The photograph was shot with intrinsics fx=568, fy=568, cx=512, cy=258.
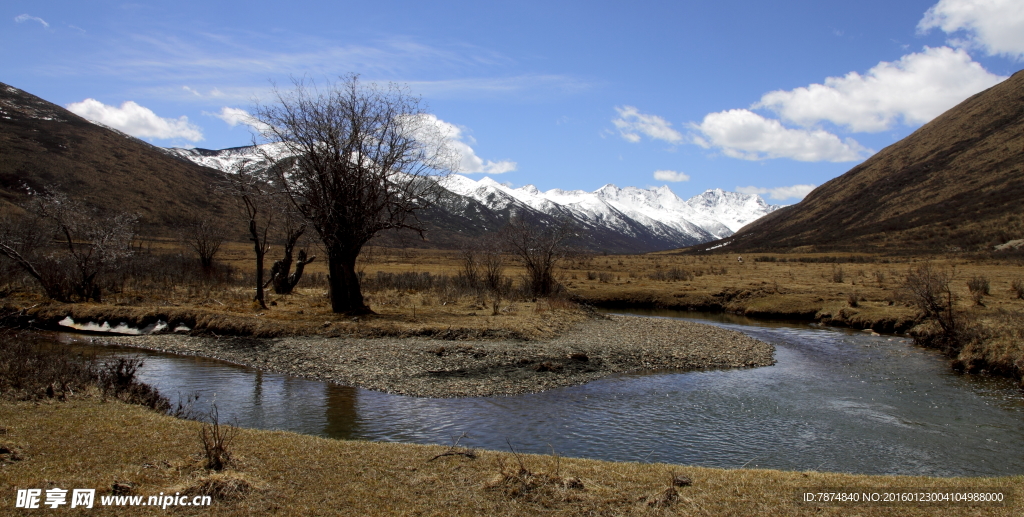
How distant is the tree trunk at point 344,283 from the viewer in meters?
26.0

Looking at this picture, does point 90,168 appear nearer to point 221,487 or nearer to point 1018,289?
point 221,487

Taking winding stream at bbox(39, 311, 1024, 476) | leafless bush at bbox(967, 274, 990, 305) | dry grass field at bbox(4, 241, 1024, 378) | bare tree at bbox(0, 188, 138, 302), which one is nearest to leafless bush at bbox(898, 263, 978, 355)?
dry grass field at bbox(4, 241, 1024, 378)

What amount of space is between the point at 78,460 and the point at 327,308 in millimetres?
21141

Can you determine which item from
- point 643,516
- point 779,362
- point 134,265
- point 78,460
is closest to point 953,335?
point 779,362

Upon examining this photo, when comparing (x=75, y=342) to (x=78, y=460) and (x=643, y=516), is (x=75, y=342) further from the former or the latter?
(x=643, y=516)

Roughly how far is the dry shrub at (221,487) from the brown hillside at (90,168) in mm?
123014

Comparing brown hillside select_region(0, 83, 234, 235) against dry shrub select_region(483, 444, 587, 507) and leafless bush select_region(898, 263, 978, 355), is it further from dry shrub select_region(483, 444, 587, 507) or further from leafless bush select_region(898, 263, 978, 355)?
dry shrub select_region(483, 444, 587, 507)

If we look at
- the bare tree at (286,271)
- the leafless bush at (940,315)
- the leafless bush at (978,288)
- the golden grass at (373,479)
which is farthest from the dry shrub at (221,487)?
the leafless bush at (978,288)

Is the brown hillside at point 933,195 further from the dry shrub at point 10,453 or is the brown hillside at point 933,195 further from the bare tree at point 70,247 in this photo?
the dry shrub at point 10,453

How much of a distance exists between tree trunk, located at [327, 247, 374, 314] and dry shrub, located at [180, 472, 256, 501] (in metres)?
19.5

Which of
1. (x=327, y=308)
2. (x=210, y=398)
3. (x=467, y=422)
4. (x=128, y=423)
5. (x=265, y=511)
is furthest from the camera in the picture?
(x=327, y=308)

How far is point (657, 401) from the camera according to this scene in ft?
50.0

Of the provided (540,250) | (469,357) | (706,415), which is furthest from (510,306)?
(706,415)

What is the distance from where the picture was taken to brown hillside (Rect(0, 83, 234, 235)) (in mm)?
127000
